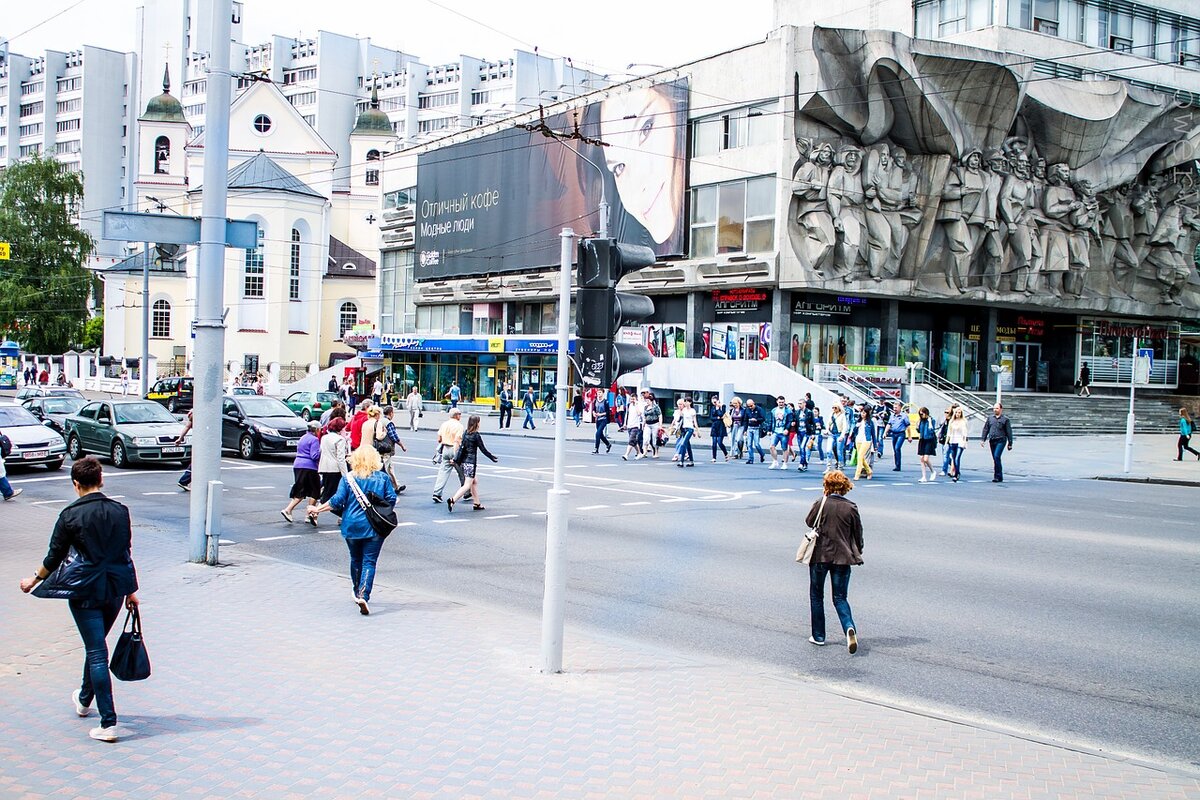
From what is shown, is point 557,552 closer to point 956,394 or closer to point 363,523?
point 363,523

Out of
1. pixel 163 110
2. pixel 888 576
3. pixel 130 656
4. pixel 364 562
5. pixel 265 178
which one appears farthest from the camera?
pixel 163 110

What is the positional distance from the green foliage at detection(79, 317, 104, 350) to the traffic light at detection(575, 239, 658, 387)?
91922 mm

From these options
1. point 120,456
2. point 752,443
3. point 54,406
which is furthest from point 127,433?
point 752,443

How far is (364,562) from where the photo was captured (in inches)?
356

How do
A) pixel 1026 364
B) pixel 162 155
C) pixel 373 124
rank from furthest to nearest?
pixel 373 124
pixel 162 155
pixel 1026 364

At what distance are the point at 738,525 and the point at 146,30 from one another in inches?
4078

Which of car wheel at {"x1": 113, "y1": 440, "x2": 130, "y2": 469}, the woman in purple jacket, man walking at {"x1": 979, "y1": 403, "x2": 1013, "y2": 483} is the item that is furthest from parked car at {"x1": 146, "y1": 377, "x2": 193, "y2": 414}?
man walking at {"x1": 979, "y1": 403, "x2": 1013, "y2": 483}

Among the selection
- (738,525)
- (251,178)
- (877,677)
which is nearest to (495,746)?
(877,677)

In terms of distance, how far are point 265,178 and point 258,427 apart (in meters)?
52.2

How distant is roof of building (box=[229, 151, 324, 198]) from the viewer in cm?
7069

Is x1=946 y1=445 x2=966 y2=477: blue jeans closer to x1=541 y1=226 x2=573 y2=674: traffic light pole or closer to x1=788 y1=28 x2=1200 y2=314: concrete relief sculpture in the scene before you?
x1=788 y1=28 x2=1200 y2=314: concrete relief sculpture

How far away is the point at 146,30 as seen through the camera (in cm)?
10000

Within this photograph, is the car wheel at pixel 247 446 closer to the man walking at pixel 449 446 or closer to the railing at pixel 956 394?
the man walking at pixel 449 446

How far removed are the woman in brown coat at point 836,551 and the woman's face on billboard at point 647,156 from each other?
1413 inches
